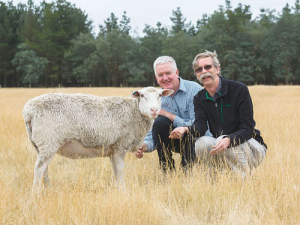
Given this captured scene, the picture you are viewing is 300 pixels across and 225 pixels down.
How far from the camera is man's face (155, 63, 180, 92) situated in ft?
14.8

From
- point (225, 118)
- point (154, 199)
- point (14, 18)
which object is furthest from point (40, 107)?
point (14, 18)

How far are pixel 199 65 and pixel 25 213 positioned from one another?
110 inches

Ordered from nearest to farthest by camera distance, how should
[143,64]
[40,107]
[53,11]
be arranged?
[40,107], [143,64], [53,11]

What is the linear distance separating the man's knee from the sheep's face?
730 millimetres

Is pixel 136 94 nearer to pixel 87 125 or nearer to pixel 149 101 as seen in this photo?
pixel 149 101

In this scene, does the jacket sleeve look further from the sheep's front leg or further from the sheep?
the sheep's front leg

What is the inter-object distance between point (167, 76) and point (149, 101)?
78 centimetres

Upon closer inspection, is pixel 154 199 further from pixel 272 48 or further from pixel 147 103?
pixel 272 48

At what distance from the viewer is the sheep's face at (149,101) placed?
3.87 m

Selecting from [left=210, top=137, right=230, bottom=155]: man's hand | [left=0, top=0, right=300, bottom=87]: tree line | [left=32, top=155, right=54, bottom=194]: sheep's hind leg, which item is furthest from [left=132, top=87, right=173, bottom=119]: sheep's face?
[left=0, top=0, right=300, bottom=87]: tree line

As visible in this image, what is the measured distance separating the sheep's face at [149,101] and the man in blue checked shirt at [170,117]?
48cm

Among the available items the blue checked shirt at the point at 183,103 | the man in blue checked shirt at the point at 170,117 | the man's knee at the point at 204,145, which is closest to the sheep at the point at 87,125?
the man in blue checked shirt at the point at 170,117

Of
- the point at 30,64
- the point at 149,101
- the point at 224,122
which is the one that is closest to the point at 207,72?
the point at 224,122

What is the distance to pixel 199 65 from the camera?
4.01 m
